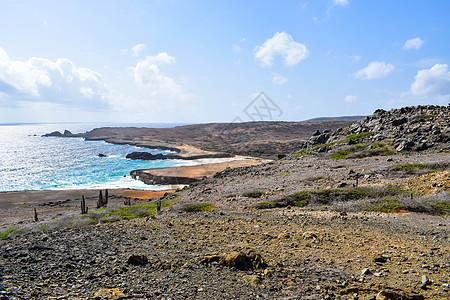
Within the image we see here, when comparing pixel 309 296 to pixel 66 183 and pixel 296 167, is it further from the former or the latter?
pixel 66 183

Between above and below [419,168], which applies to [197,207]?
below

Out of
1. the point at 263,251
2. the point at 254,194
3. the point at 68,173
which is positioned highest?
the point at 263,251

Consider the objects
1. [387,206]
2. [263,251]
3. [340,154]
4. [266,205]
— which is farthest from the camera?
[340,154]

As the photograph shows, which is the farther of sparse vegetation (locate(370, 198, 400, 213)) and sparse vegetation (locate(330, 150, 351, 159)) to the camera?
sparse vegetation (locate(330, 150, 351, 159))

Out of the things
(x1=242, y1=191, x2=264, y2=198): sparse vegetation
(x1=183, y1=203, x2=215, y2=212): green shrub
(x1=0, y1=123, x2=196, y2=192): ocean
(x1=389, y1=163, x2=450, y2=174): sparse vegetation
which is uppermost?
(x1=389, y1=163, x2=450, y2=174): sparse vegetation

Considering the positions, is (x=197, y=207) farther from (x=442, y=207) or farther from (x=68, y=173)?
(x=68, y=173)

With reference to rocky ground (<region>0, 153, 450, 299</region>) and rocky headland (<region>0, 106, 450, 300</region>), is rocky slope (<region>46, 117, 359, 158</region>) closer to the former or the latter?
rocky headland (<region>0, 106, 450, 300</region>)

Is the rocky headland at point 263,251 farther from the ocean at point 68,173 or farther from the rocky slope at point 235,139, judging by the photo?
the rocky slope at point 235,139

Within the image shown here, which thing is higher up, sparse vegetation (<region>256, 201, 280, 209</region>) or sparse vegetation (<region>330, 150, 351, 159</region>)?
sparse vegetation (<region>330, 150, 351, 159</region>)

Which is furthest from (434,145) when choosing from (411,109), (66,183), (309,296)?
(66,183)

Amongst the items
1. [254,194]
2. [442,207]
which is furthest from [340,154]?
[442,207]

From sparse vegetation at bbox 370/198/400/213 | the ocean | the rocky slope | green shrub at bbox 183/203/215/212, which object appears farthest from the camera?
the rocky slope

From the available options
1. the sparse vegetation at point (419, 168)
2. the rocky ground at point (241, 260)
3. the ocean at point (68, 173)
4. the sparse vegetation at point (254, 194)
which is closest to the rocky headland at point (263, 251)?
the rocky ground at point (241, 260)

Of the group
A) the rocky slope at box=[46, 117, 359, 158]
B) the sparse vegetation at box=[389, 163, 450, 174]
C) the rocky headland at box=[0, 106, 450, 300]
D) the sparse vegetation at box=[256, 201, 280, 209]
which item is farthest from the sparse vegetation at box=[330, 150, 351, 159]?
the rocky slope at box=[46, 117, 359, 158]
